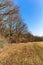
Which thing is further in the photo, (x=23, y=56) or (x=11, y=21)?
(x=11, y=21)

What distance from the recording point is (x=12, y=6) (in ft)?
99.6

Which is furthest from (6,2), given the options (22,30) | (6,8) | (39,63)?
(39,63)

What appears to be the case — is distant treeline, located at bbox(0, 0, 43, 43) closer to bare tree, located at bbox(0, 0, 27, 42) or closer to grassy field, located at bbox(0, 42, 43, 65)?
bare tree, located at bbox(0, 0, 27, 42)

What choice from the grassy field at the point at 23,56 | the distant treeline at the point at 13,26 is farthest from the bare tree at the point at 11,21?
the grassy field at the point at 23,56

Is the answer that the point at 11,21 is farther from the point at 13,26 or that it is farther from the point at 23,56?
the point at 23,56

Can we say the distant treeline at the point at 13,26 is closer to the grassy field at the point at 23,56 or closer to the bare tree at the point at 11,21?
the bare tree at the point at 11,21

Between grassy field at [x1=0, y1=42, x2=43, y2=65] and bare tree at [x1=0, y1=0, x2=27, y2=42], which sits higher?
bare tree at [x1=0, y1=0, x2=27, y2=42]

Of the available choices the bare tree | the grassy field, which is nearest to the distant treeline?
the bare tree

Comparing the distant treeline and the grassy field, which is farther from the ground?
the distant treeline

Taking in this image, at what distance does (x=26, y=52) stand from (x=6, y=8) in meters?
17.1

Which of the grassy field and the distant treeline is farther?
the distant treeline

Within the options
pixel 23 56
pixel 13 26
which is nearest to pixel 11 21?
pixel 13 26

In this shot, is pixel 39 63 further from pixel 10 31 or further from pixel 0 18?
pixel 10 31

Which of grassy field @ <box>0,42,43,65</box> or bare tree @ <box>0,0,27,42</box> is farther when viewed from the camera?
bare tree @ <box>0,0,27,42</box>
